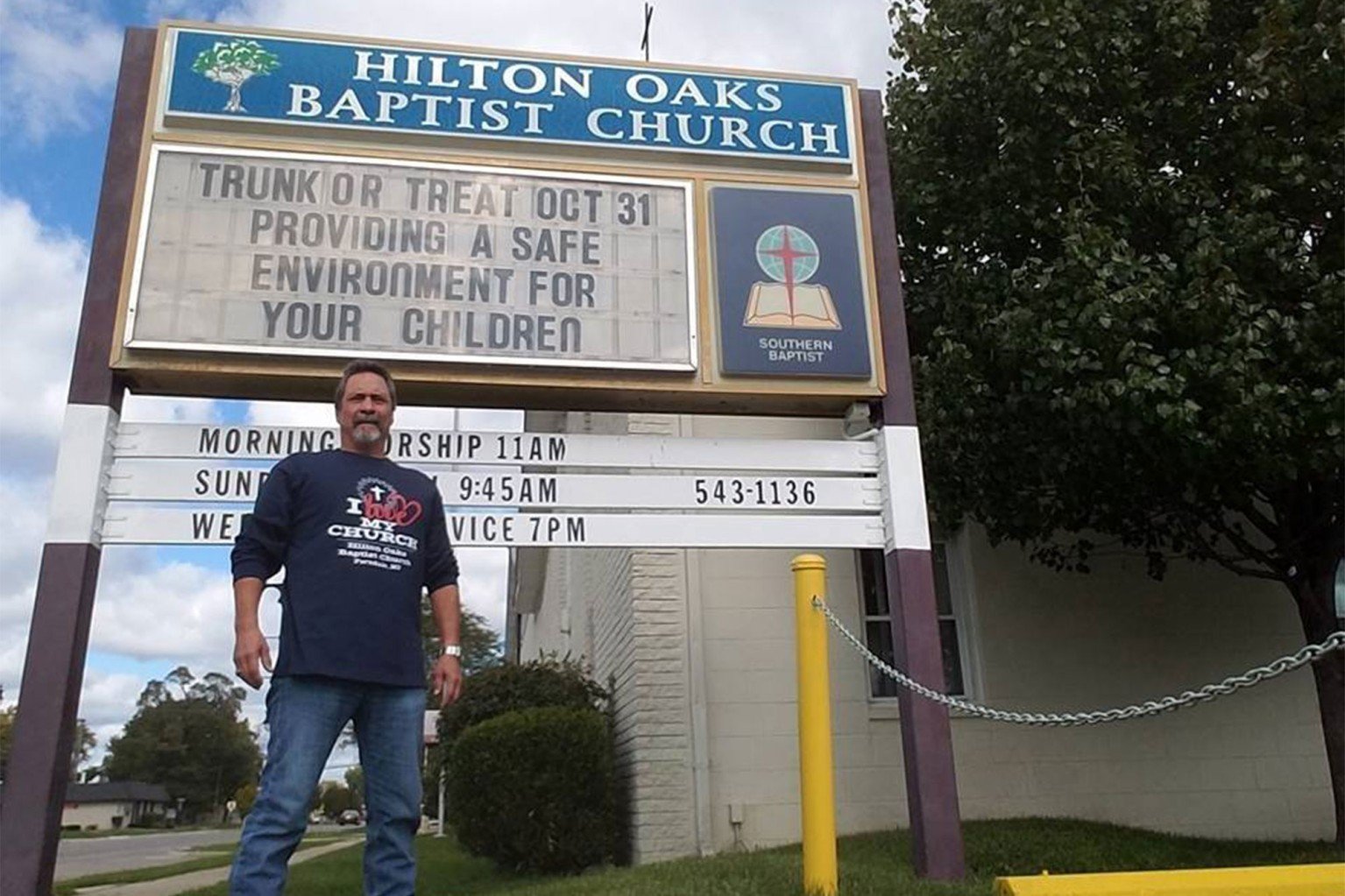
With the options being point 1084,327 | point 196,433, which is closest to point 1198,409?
point 1084,327

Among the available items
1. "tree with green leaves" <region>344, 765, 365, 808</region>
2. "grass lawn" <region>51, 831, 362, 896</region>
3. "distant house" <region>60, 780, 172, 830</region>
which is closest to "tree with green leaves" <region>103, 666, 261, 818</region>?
"distant house" <region>60, 780, 172, 830</region>

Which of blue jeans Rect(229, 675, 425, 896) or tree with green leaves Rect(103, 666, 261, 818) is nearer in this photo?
blue jeans Rect(229, 675, 425, 896)

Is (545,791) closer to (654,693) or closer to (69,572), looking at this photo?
(654,693)

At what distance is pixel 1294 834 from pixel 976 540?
3.26 metres

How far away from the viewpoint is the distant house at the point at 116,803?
84.6 meters

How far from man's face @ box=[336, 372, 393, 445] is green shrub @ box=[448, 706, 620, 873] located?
4569 millimetres

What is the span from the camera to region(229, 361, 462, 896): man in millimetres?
3377

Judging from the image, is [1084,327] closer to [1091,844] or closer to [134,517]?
[1091,844]

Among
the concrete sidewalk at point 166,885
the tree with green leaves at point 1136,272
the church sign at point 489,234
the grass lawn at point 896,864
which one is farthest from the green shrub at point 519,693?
the church sign at point 489,234

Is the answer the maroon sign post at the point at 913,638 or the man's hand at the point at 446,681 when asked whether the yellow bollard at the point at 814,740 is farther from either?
the man's hand at the point at 446,681

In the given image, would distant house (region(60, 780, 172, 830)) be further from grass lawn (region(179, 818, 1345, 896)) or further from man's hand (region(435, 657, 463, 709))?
man's hand (region(435, 657, 463, 709))

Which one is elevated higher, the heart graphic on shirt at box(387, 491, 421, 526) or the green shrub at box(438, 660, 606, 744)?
the heart graphic on shirt at box(387, 491, 421, 526)

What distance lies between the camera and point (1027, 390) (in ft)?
23.4

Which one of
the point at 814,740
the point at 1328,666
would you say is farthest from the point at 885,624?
the point at 814,740
